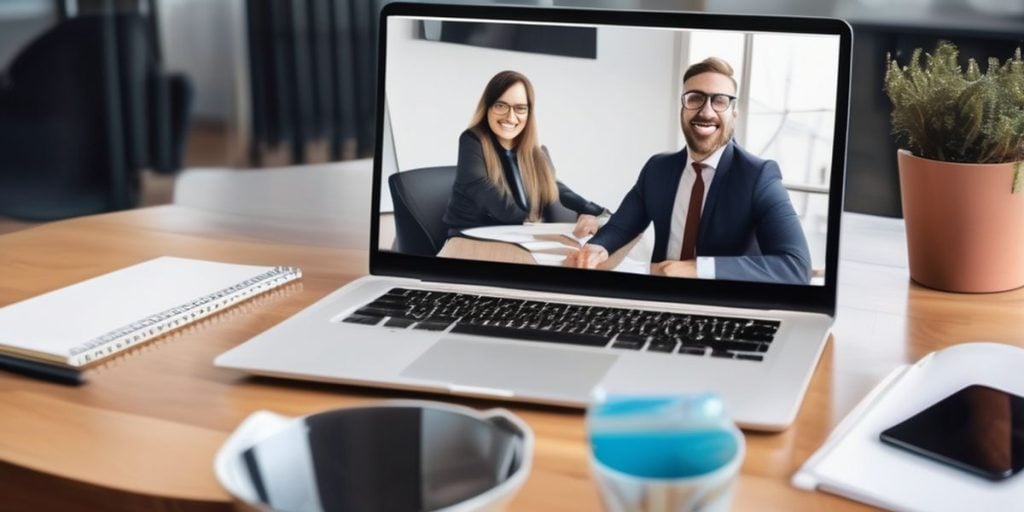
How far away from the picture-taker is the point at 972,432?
0.70 meters

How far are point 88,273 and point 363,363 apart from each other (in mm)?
455

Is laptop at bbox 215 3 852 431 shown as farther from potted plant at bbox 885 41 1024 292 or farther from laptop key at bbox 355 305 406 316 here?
potted plant at bbox 885 41 1024 292

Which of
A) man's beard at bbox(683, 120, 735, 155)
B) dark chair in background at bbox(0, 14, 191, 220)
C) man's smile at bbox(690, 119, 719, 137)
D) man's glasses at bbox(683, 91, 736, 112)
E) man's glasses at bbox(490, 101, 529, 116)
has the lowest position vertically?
dark chair in background at bbox(0, 14, 191, 220)

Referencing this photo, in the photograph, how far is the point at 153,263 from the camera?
112 centimetres

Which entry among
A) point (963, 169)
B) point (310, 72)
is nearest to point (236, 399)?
point (963, 169)

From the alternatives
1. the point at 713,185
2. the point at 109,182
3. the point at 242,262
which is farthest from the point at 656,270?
the point at 109,182

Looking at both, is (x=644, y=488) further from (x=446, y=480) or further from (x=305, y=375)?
(x=305, y=375)

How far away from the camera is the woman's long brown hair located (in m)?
1.00

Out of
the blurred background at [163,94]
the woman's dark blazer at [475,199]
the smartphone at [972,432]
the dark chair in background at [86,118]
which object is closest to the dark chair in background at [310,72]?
the blurred background at [163,94]

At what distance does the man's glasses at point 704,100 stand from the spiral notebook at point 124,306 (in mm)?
423

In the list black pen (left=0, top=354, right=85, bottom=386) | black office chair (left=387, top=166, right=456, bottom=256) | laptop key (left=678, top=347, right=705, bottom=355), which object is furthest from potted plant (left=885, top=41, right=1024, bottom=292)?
black pen (left=0, top=354, right=85, bottom=386)

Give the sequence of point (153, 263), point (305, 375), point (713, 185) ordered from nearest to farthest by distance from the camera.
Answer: point (305, 375)
point (713, 185)
point (153, 263)

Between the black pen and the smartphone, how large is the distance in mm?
594

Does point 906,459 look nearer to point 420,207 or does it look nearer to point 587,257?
point 587,257
